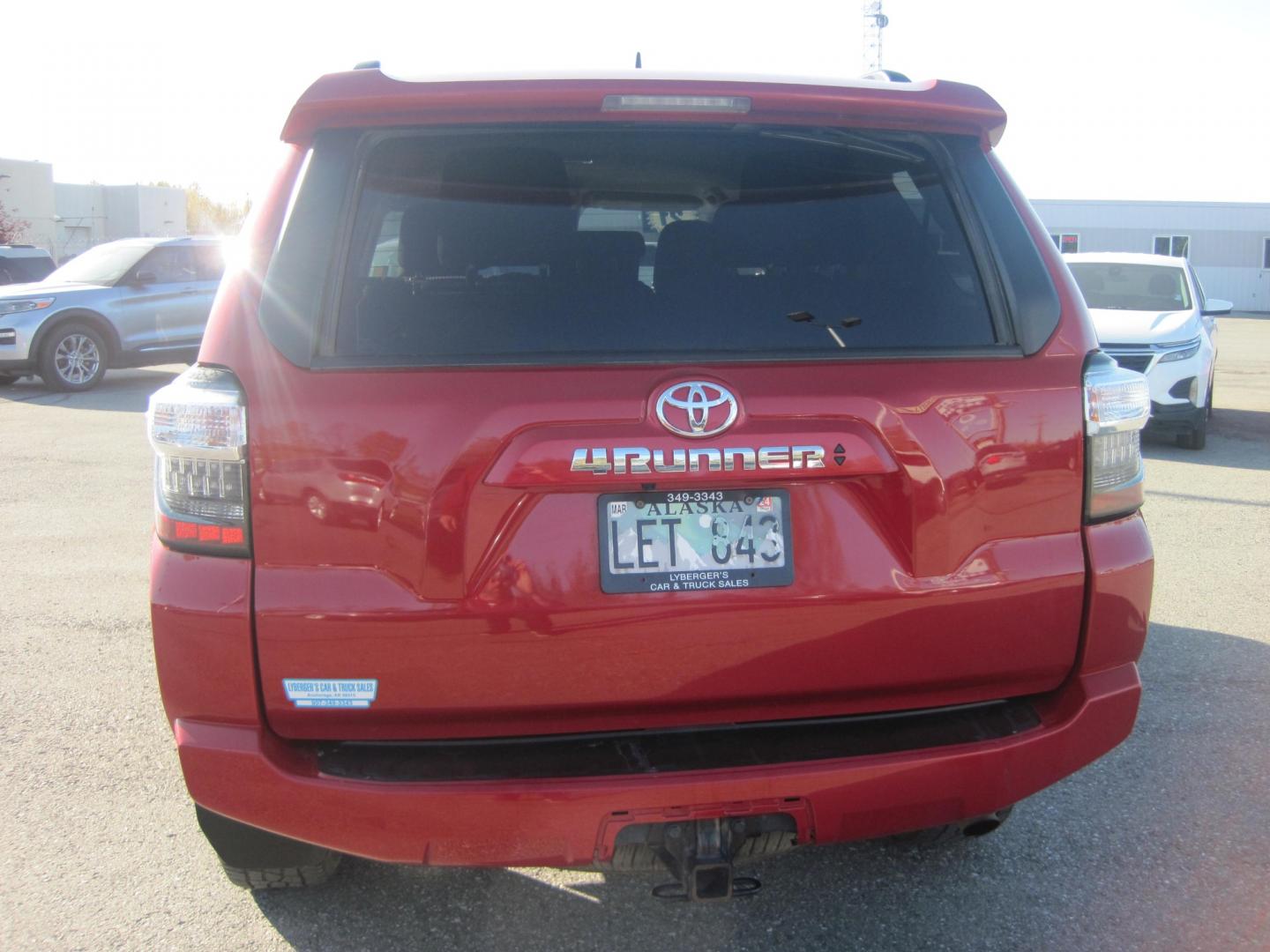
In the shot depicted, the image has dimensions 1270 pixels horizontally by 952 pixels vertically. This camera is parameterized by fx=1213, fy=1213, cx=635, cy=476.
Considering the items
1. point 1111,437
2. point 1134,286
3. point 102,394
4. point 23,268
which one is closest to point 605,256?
point 1111,437

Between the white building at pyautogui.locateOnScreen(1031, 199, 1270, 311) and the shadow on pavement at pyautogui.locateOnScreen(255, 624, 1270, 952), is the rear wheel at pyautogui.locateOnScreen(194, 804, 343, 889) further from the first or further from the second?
the white building at pyautogui.locateOnScreen(1031, 199, 1270, 311)

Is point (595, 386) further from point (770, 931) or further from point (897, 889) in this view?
point (897, 889)

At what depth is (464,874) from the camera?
3.21 m

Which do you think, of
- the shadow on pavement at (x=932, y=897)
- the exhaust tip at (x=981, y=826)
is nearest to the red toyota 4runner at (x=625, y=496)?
the exhaust tip at (x=981, y=826)

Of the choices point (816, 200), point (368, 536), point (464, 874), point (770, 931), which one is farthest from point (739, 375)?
point (464, 874)

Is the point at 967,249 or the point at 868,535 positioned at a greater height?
the point at 967,249

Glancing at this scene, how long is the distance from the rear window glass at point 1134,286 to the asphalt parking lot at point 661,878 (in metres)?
7.01

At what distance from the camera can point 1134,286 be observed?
11.8 m

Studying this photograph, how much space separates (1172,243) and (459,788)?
5238 centimetres

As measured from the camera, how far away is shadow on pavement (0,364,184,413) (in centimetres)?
1381

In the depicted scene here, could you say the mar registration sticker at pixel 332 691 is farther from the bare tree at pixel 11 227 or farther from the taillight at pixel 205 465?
the bare tree at pixel 11 227

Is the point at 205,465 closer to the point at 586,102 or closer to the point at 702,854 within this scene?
the point at 586,102

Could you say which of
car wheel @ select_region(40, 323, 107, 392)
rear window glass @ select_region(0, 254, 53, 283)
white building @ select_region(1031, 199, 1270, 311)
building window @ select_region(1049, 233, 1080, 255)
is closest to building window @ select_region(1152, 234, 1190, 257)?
white building @ select_region(1031, 199, 1270, 311)

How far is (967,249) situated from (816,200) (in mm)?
337
